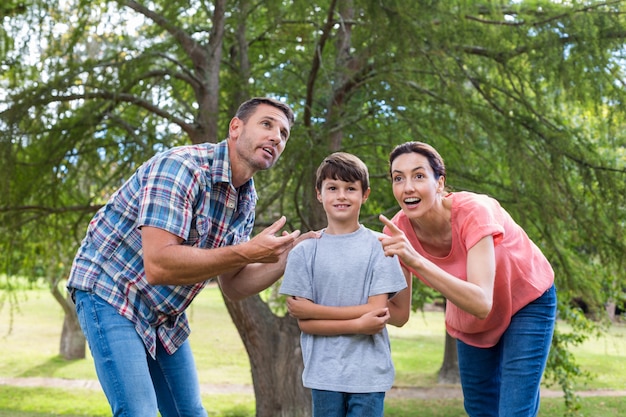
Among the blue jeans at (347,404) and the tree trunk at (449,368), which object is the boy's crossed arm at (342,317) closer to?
the blue jeans at (347,404)

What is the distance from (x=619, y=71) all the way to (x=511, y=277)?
341cm

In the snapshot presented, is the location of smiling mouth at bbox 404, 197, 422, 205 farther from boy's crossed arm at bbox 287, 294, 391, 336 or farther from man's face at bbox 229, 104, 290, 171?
man's face at bbox 229, 104, 290, 171

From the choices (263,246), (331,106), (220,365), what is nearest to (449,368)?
(220,365)

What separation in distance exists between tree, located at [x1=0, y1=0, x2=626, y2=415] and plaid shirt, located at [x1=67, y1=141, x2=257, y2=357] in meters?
2.81

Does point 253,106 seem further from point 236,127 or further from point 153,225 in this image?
point 153,225

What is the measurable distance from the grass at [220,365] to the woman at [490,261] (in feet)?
11.8

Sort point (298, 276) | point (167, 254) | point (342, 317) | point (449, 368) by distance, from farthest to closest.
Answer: point (449, 368)
point (298, 276)
point (342, 317)
point (167, 254)

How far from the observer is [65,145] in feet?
22.4

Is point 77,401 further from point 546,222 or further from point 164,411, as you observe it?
point 164,411

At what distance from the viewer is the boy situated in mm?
2600

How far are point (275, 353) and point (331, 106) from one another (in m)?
2.72

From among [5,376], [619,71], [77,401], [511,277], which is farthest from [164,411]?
[5,376]

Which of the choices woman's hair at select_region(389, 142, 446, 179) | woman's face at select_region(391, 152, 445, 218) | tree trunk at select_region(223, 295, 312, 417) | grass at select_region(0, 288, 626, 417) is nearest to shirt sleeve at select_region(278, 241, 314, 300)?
woman's face at select_region(391, 152, 445, 218)

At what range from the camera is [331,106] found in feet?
21.4
